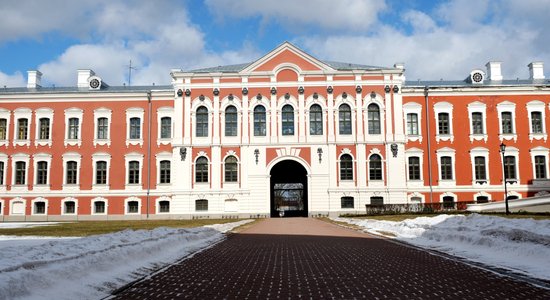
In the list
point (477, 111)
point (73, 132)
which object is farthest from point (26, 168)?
point (477, 111)

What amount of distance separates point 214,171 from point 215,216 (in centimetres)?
355

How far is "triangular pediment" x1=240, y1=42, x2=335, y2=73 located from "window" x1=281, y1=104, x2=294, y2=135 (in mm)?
3500

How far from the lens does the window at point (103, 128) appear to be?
43000mm

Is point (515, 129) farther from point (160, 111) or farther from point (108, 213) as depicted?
point (108, 213)

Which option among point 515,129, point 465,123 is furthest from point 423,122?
point 515,129

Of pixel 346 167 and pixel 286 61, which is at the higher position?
pixel 286 61

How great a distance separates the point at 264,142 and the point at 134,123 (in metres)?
11.1

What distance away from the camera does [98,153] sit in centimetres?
4269

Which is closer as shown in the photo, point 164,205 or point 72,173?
point 164,205

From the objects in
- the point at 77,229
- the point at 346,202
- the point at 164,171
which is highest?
the point at 164,171

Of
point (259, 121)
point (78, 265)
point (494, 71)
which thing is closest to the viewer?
point (78, 265)

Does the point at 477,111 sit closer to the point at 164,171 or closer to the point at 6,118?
the point at 164,171

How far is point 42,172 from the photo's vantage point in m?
42.7

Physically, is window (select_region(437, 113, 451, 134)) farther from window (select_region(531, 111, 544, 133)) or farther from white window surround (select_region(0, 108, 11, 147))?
white window surround (select_region(0, 108, 11, 147))
